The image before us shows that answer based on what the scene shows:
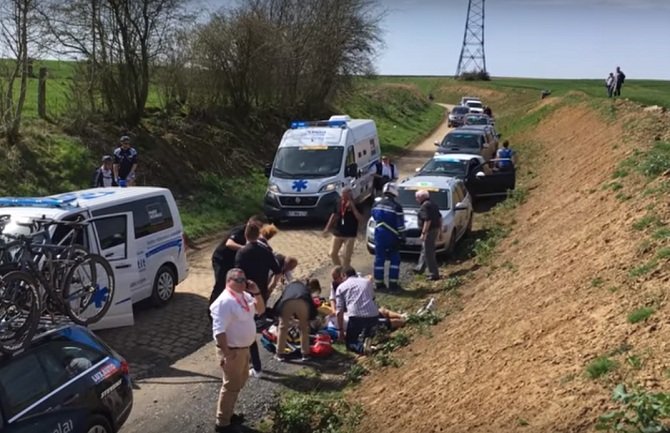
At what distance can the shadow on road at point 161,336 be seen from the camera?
395 inches

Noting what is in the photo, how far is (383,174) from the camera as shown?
21234mm

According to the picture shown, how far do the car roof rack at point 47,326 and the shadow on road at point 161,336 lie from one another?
2221mm

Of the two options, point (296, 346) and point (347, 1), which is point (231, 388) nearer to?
point (296, 346)

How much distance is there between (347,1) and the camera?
37.0 meters

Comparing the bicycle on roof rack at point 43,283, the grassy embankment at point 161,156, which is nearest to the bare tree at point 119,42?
the grassy embankment at point 161,156

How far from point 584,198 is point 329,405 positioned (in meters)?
9.58

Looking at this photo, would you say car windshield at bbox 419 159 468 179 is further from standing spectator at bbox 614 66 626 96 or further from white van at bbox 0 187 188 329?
standing spectator at bbox 614 66 626 96

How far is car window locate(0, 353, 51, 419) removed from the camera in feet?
19.3

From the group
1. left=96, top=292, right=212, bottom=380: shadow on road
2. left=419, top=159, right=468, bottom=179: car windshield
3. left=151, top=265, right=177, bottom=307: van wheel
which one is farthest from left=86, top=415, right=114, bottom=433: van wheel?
left=419, top=159, right=468, bottom=179: car windshield

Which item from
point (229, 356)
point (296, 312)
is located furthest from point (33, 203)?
point (229, 356)

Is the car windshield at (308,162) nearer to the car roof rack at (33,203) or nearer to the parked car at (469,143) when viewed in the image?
the parked car at (469,143)

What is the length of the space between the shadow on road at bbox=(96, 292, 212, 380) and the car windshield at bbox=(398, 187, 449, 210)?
5.21m

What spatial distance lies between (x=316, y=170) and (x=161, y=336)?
8783 millimetres

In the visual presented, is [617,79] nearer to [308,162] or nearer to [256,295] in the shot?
[308,162]
